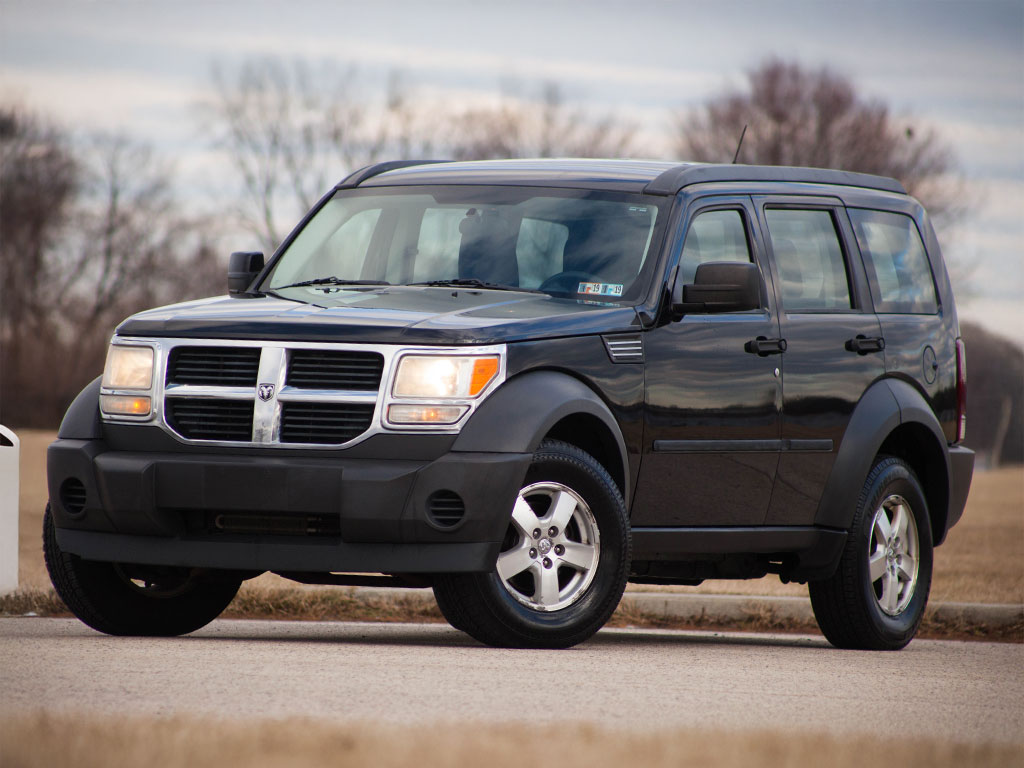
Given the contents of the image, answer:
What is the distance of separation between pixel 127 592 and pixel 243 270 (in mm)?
1857

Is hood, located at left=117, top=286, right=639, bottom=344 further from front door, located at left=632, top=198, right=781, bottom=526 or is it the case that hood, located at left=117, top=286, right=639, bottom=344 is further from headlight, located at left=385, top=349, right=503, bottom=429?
front door, located at left=632, top=198, right=781, bottom=526

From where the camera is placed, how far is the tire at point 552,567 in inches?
283

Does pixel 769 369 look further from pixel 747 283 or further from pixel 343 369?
pixel 343 369

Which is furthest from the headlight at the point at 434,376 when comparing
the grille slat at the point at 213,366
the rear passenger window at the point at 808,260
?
the rear passenger window at the point at 808,260

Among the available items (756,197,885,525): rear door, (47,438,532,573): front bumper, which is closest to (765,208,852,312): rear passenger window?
(756,197,885,525): rear door

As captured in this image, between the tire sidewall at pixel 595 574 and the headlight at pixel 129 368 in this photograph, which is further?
the headlight at pixel 129 368

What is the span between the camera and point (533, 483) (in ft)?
23.9

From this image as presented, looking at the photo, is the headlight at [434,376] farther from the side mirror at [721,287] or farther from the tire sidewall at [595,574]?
the side mirror at [721,287]

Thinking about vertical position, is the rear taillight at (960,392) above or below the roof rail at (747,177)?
below

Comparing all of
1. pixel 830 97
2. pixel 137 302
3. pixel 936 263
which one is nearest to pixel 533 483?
pixel 936 263

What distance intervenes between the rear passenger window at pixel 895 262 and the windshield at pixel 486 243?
67.6 inches

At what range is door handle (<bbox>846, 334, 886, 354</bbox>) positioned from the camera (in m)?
9.02

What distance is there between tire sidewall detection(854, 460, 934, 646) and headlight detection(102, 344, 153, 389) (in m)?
3.69

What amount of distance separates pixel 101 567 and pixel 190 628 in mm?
720
